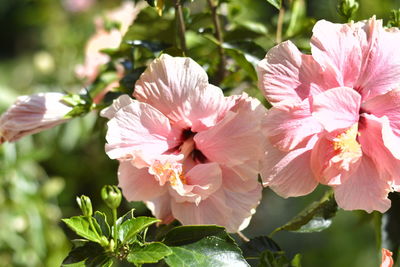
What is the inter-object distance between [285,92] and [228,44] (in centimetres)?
21

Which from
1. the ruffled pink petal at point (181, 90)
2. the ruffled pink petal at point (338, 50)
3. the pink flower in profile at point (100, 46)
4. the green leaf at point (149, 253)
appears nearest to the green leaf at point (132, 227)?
the green leaf at point (149, 253)

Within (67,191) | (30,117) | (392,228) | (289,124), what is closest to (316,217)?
(392,228)

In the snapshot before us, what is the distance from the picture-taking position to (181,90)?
69 centimetres

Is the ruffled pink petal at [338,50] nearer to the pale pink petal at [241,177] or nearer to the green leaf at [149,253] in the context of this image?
the pale pink petal at [241,177]

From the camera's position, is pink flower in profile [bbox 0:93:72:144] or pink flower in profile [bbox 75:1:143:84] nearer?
pink flower in profile [bbox 0:93:72:144]

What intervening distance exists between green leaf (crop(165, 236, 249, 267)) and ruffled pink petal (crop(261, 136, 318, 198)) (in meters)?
0.07

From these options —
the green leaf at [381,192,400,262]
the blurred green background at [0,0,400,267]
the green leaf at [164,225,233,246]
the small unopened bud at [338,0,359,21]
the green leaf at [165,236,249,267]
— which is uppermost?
the small unopened bud at [338,0,359,21]

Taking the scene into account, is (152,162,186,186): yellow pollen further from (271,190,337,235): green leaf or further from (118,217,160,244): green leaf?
(271,190,337,235): green leaf

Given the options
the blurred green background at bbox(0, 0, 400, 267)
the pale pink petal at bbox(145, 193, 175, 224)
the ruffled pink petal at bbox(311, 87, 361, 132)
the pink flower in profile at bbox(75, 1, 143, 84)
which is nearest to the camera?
the ruffled pink petal at bbox(311, 87, 361, 132)

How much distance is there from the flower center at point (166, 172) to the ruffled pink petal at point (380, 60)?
7.8 inches

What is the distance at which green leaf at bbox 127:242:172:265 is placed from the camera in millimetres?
641

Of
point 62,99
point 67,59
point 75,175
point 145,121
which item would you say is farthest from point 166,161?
point 67,59

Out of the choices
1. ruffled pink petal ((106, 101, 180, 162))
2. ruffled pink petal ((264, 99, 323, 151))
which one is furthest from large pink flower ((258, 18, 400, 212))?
ruffled pink petal ((106, 101, 180, 162))

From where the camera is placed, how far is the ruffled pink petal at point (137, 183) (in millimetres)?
708
